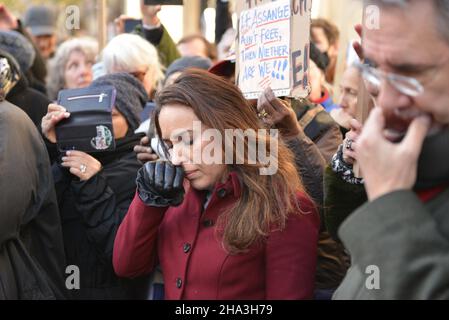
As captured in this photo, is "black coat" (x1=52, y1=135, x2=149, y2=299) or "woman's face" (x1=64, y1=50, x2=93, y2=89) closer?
"black coat" (x1=52, y1=135, x2=149, y2=299)

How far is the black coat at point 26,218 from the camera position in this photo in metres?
3.21

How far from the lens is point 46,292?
3.38 meters

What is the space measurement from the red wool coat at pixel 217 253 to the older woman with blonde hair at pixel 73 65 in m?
3.41

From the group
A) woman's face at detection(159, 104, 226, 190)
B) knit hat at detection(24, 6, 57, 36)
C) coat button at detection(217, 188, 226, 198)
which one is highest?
knit hat at detection(24, 6, 57, 36)

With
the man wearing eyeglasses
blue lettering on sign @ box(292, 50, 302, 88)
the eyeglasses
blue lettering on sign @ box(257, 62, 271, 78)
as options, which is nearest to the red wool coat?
blue lettering on sign @ box(292, 50, 302, 88)

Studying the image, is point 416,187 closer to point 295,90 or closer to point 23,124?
point 295,90

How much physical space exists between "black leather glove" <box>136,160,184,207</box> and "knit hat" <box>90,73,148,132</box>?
4.16 ft

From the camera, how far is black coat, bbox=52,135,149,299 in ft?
11.9

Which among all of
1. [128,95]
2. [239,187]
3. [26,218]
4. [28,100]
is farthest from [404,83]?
[28,100]

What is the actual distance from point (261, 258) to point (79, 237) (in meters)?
1.39

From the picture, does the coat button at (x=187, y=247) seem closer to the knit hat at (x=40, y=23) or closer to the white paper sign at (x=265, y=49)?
the white paper sign at (x=265, y=49)

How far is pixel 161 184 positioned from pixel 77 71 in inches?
143

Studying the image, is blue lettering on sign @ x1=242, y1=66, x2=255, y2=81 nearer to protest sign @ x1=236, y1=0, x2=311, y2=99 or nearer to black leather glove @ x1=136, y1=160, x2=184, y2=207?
protest sign @ x1=236, y1=0, x2=311, y2=99
